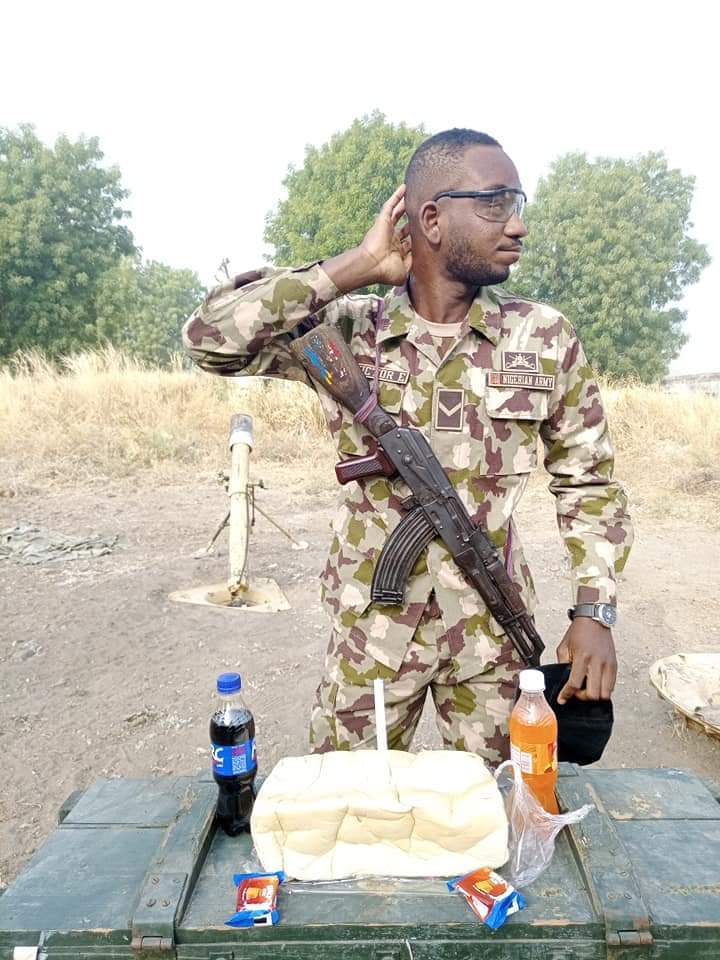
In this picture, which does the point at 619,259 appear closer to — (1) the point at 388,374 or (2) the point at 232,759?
(1) the point at 388,374

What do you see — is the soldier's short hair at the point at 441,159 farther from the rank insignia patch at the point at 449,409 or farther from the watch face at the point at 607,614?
the watch face at the point at 607,614

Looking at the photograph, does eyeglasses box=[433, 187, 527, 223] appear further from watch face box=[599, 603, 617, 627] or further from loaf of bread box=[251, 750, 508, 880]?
loaf of bread box=[251, 750, 508, 880]

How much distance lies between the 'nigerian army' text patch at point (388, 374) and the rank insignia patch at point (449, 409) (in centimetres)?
10

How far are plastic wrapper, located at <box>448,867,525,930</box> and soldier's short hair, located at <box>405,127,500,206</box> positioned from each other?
5.10 ft

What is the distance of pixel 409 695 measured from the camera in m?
1.93

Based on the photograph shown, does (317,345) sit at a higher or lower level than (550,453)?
higher

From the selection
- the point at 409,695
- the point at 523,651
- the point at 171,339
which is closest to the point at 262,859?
the point at 409,695

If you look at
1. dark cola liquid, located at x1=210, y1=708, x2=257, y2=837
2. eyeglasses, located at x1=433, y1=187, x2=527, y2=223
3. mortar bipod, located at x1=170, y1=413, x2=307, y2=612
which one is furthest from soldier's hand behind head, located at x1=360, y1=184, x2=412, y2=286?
mortar bipod, located at x1=170, y1=413, x2=307, y2=612

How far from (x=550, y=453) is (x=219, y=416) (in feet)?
32.1

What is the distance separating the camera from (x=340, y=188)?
23.1 meters

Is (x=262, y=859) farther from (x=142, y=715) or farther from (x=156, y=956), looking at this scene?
(x=142, y=715)

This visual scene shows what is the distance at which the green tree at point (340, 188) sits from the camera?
857 inches

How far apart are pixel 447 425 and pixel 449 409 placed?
43mm

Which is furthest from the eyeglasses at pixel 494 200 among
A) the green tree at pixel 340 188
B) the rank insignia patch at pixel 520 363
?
the green tree at pixel 340 188
